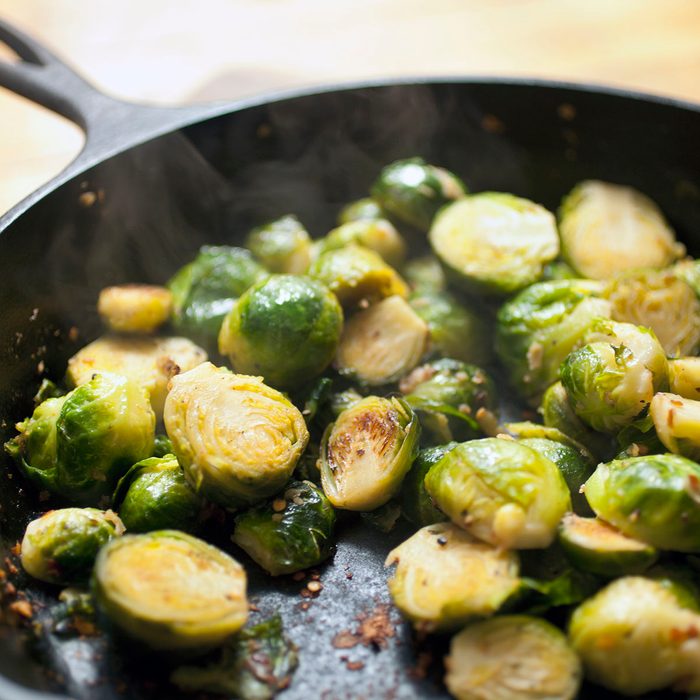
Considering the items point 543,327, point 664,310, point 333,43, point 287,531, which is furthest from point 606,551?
point 333,43

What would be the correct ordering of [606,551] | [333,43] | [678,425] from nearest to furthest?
[606,551] < [678,425] < [333,43]

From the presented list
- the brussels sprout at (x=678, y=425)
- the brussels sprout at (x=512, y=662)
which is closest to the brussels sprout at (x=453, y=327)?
the brussels sprout at (x=678, y=425)

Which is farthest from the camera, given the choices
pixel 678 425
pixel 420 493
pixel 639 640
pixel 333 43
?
pixel 333 43

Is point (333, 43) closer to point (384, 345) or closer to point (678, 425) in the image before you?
point (384, 345)

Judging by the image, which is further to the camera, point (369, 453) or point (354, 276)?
point (354, 276)

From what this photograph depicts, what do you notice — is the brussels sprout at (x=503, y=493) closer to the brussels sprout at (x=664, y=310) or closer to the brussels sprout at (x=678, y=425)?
the brussels sprout at (x=678, y=425)

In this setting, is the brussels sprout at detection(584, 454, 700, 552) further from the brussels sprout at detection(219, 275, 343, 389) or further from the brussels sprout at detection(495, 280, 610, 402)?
the brussels sprout at detection(219, 275, 343, 389)

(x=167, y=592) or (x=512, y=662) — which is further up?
(x=167, y=592)
